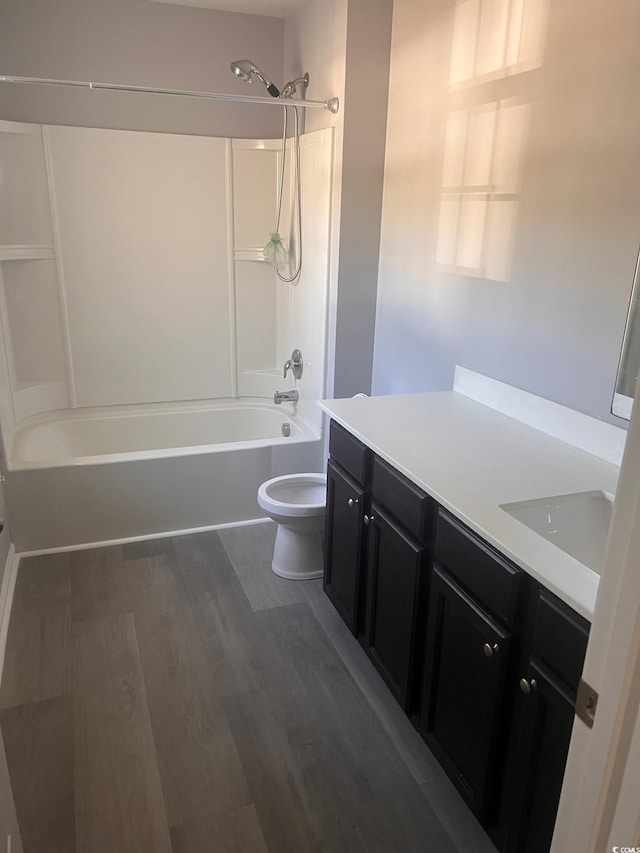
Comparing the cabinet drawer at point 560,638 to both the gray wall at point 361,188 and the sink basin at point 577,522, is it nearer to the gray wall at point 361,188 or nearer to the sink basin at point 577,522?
the sink basin at point 577,522

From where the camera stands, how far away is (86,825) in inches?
66.1

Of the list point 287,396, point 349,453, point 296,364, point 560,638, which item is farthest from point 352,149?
point 560,638

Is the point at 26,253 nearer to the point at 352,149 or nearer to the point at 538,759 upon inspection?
the point at 352,149

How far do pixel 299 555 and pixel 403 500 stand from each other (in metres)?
1.11

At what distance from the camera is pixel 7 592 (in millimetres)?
2600

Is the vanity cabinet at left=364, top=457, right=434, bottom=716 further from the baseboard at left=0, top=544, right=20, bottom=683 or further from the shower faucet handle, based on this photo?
the shower faucet handle

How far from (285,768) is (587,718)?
1319 millimetres

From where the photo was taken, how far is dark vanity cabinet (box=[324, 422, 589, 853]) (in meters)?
1.29

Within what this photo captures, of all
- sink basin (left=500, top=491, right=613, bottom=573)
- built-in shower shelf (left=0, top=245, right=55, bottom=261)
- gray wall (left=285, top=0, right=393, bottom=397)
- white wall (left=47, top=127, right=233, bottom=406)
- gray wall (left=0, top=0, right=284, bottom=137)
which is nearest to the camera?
sink basin (left=500, top=491, right=613, bottom=573)

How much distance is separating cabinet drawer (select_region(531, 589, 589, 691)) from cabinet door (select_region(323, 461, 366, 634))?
0.88 metres

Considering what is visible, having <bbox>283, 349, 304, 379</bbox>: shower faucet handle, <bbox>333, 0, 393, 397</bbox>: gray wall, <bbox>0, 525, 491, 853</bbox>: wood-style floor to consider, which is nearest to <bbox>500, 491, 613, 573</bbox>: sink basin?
<bbox>0, 525, 491, 853</bbox>: wood-style floor

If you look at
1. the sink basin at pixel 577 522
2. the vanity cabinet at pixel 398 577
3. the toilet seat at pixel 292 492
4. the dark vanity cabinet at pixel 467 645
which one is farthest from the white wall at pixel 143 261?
the sink basin at pixel 577 522

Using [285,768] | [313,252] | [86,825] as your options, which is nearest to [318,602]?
[285,768]

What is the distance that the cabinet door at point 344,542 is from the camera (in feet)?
7.14
